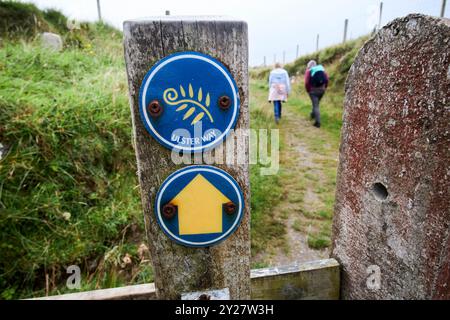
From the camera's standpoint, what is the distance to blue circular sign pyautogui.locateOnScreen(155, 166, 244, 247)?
0.90 meters

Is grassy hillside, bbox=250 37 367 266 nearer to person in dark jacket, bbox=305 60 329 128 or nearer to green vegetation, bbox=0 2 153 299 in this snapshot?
person in dark jacket, bbox=305 60 329 128

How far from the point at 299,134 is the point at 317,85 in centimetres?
145

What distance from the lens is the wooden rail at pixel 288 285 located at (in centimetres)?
169

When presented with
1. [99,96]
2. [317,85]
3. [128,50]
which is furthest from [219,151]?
[317,85]

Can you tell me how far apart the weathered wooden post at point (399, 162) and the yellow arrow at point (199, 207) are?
86 cm

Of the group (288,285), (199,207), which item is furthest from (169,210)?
(288,285)

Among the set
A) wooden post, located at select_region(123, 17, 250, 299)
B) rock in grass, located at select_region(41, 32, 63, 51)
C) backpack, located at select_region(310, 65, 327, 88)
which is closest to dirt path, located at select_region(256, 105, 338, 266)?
backpack, located at select_region(310, 65, 327, 88)

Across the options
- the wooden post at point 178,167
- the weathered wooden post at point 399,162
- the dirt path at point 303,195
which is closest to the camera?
the wooden post at point 178,167

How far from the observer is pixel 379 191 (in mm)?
1402

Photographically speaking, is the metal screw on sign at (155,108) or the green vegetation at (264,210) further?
the green vegetation at (264,210)

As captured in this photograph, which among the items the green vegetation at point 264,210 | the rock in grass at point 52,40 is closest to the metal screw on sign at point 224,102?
the green vegetation at point 264,210

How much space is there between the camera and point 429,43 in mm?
1086

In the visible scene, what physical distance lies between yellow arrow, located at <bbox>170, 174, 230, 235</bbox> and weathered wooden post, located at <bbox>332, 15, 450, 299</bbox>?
859 millimetres

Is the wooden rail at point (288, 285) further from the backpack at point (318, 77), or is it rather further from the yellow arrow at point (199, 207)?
the backpack at point (318, 77)
